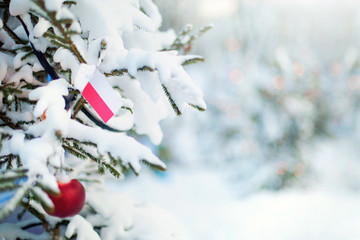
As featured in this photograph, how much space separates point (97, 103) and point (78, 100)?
0.11 metres

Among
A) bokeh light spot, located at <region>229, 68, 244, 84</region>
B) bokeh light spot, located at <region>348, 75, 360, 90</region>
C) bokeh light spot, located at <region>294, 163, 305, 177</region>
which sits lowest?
bokeh light spot, located at <region>294, 163, 305, 177</region>

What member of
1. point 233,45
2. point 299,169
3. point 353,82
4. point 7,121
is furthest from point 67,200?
point 233,45

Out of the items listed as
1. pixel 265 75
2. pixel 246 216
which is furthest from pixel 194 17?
pixel 246 216

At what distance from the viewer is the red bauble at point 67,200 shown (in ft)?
2.21

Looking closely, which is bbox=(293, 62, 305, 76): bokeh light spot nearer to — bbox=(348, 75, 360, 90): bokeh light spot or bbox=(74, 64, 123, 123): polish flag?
bbox=(348, 75, 360, 90): bokeh light spot

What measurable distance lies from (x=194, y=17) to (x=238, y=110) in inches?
56.9

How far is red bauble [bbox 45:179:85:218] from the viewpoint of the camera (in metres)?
0.67

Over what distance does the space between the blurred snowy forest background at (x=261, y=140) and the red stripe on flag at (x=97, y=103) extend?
196 centimetres

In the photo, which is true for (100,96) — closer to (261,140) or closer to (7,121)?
(7,121)

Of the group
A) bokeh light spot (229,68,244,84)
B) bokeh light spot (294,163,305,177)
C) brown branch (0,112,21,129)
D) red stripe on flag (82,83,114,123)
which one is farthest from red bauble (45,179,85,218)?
bokeh light spot (229,68,244,84)

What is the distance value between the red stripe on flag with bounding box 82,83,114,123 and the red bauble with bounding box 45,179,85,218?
17 cm

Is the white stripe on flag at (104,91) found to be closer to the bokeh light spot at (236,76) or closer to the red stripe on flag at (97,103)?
the red stripe on flag at (97,103)

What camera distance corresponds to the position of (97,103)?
721 millimetres

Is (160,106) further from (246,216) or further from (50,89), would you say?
(246,216)
